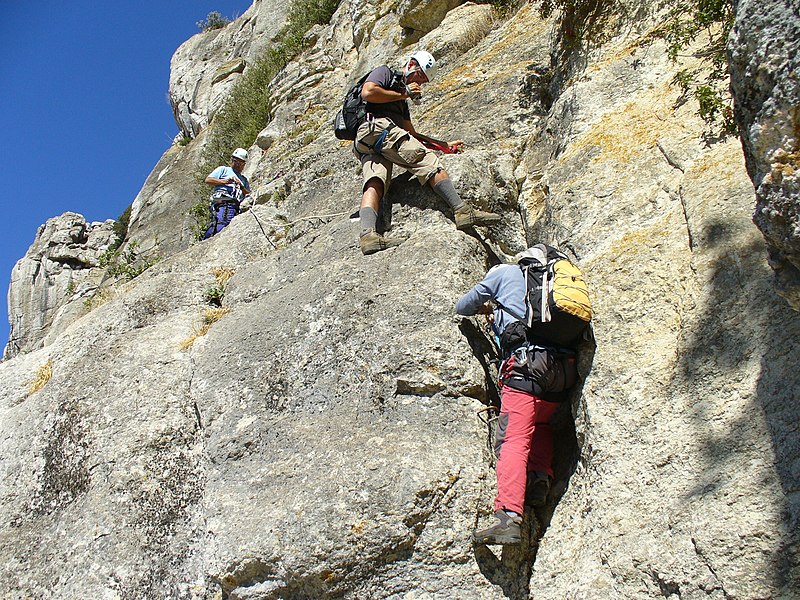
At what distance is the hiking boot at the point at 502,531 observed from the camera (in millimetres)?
4527

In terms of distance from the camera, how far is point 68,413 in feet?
22.4

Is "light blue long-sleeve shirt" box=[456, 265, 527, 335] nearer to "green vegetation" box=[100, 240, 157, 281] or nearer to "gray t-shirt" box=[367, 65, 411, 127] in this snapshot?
"gray t-shirt" box=[367, 65, 411, 127]

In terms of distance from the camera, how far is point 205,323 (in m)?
7.65

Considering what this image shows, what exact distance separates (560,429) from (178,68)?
2489 cm

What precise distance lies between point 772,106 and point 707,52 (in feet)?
11.6

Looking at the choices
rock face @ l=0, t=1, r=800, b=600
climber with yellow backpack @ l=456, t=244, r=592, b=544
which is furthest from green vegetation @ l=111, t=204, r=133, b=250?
climber with yellow backpack @ l=456, t=244, r=592, b=544

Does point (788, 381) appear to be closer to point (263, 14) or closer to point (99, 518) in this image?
point (99, 518)

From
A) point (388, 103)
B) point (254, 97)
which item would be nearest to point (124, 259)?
point (254, 97)

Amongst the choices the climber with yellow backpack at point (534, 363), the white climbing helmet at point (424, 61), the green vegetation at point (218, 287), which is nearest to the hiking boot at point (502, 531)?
the climber with yellow backpack at point (534, 363)

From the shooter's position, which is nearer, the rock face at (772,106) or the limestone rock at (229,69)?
the rock face at (772,106)

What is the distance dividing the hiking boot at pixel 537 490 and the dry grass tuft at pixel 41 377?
5.44 meters

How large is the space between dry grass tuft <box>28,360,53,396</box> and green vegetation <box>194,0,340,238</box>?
775 cm

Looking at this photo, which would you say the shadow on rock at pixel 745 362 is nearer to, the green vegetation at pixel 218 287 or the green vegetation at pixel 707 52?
the green vegetation at pixel 707 52

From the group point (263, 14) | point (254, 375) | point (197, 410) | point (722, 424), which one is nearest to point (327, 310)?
point (254, 375)
